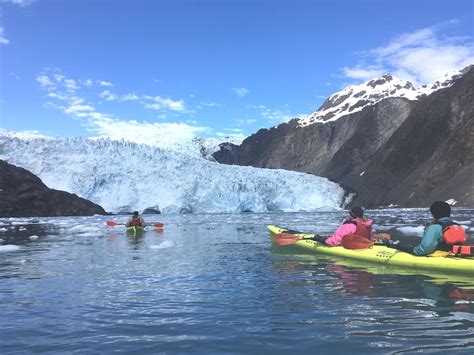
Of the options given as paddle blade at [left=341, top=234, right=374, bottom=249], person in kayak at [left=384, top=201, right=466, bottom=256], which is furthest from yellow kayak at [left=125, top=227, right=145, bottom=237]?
person in kayak at [left=384, top=201, right=466, bottom=256]

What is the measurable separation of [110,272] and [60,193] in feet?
117

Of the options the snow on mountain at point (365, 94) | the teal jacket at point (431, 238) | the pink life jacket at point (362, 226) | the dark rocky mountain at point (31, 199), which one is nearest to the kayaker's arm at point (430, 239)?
the teal jacket at point (431, 238)

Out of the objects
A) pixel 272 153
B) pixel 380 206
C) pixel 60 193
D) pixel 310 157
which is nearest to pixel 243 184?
pixel 60 193

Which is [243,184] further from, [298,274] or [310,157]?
[310,157]

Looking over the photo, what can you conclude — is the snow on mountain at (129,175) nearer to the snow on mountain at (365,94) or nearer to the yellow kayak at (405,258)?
the yellow kayak at (405,258)

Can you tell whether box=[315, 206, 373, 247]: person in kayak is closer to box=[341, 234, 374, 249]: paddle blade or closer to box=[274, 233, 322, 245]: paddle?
box=[341, 234, 374, 249]: paddle blade

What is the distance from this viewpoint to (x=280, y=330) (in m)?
5.21

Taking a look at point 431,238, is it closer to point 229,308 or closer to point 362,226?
point 362,226

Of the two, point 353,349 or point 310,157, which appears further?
point 310,157

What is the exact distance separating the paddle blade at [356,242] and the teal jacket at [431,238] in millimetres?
1547

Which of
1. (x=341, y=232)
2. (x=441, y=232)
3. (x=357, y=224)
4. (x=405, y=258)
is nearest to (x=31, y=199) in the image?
(x=341, y=232)

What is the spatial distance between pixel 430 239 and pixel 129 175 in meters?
38.5

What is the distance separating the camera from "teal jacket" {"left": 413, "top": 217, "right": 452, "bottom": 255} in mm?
8584

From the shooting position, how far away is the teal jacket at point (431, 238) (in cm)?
858
